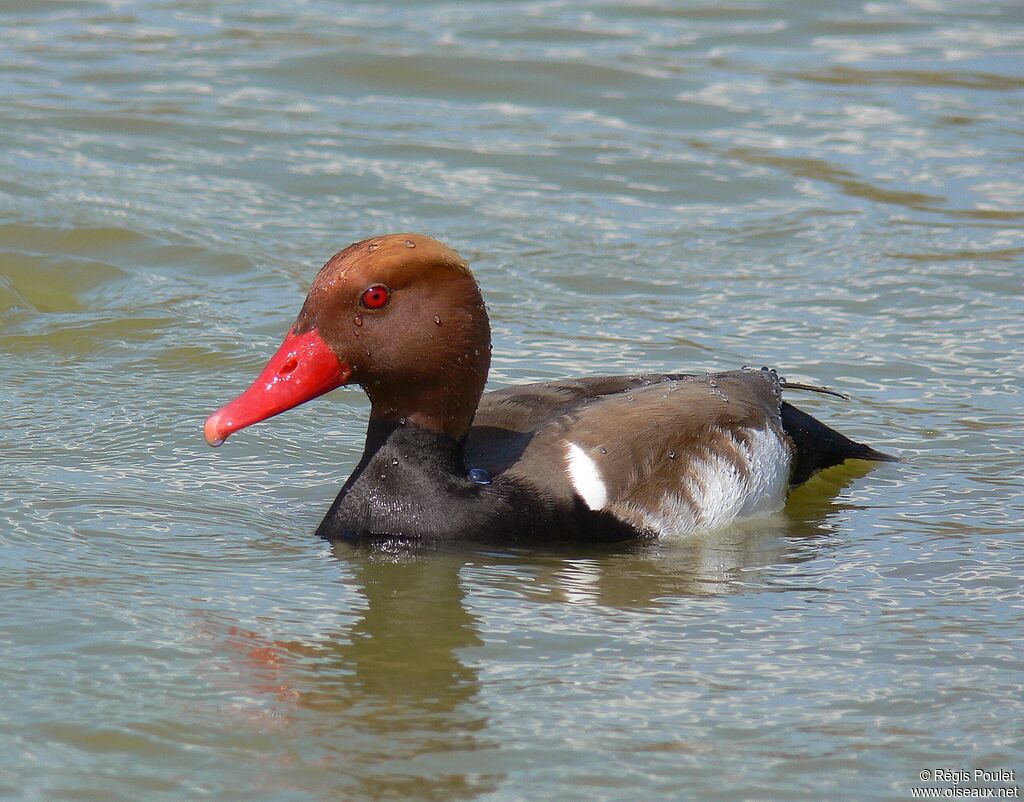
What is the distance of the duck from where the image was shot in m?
5.59

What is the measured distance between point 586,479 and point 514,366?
209 cm

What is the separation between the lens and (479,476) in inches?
228

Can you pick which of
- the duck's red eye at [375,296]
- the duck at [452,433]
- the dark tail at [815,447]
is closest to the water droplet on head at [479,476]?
the duck at [452,433]

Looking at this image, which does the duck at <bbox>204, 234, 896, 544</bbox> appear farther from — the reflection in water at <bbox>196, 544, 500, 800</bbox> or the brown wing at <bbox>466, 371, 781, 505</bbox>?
the reflection in water at <bbox>196, 544, 500, 800</bbox>

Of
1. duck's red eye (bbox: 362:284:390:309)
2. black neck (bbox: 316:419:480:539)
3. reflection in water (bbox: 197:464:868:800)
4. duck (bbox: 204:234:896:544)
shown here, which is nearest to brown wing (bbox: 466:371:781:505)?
duck (bbox: 204:234:896:544)

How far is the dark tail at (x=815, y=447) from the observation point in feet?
21.7

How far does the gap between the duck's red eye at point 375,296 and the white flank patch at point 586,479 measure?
824mm

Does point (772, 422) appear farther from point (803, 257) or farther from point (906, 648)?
point (803, 257)

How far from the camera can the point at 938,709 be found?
4.43 meters

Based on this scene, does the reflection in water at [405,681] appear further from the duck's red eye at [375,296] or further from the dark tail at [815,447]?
the dark tail at [815,447]

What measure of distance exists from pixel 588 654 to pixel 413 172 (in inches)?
245

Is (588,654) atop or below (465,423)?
below

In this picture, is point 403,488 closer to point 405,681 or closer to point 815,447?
point 405,681

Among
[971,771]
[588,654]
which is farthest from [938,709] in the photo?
[588,654]
